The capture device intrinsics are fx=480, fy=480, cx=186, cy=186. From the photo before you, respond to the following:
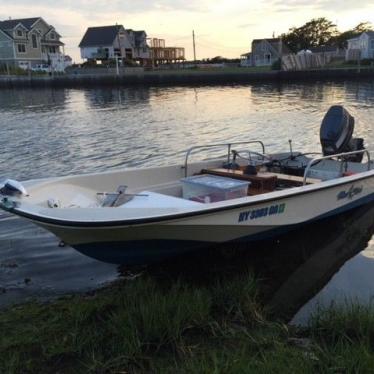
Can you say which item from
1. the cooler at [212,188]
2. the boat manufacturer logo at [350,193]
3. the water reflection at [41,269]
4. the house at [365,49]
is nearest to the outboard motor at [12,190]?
the water reflection at [41,269]

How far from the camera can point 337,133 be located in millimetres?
8289

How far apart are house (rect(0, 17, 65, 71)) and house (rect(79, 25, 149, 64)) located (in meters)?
6.81

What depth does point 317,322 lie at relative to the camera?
14.0 feet

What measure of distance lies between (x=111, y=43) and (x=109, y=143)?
7136cm

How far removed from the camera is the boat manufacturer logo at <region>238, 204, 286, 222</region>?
5873 mm

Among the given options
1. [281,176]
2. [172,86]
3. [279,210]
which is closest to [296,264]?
[279,210]

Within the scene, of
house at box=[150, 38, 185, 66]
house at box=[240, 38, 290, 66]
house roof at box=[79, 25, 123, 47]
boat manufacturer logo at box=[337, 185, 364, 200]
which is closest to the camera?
boat manufacturer logo at box=[337, 185, 364, 200]

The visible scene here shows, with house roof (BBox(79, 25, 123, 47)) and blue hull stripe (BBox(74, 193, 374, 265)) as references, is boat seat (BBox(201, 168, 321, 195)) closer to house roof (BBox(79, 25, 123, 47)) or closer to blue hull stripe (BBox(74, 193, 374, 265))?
blue hull stripe (BBox(74, 193, 374, 265))

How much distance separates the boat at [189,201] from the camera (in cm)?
524

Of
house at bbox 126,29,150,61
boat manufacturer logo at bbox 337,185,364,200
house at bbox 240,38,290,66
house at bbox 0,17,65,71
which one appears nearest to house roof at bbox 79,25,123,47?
house at bbox 126,29,150,61

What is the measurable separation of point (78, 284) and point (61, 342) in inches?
79.5

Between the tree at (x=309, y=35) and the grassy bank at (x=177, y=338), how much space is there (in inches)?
3859

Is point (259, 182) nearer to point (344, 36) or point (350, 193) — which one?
point (350, 193)

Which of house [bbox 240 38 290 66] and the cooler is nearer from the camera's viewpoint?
the cooler
